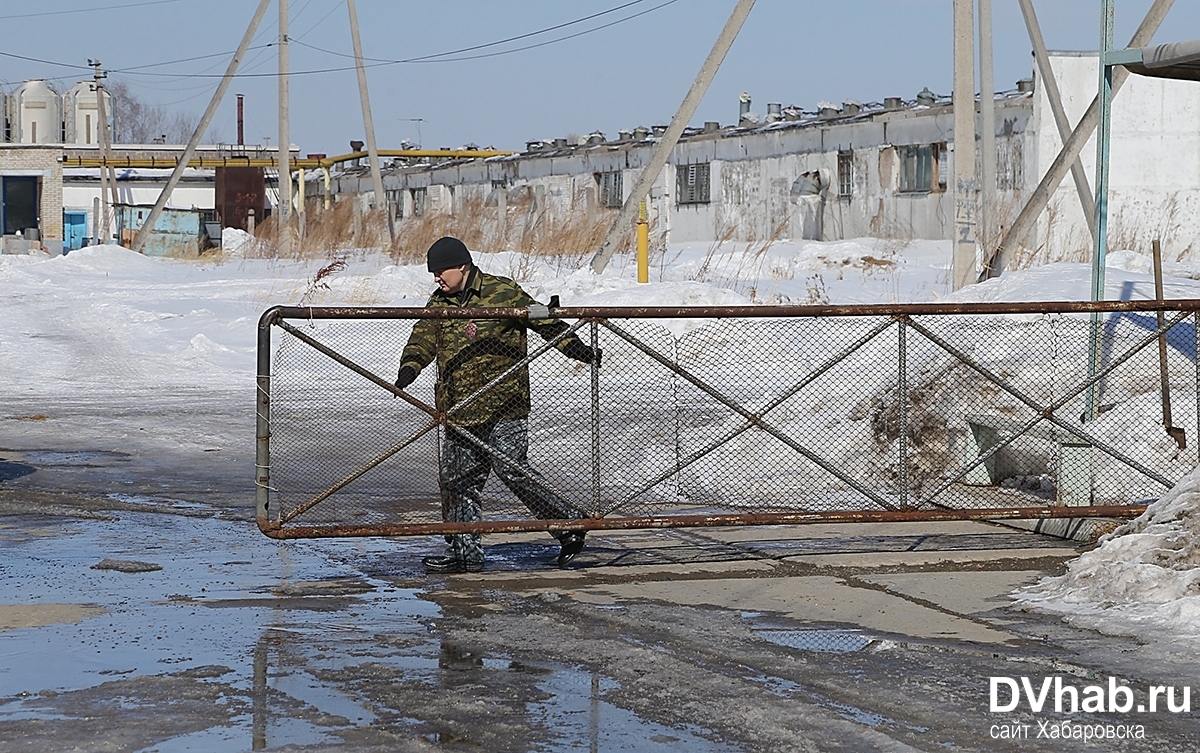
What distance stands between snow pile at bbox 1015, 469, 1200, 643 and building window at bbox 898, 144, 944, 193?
2665 centimetres

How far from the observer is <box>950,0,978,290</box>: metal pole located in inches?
595

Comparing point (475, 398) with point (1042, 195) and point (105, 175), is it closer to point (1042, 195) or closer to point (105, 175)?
point (1042, 195)

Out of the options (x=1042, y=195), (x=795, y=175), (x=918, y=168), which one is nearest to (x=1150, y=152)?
(x=918, y=168)

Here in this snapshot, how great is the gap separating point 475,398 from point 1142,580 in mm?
3173

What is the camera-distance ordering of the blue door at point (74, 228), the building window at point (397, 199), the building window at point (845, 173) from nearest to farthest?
the building window at point (845, 173), the building window at point (397, 199), the blue door at point (74, 228)

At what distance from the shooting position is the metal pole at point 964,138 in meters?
15.1

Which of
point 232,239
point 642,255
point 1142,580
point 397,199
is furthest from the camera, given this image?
point 397,199

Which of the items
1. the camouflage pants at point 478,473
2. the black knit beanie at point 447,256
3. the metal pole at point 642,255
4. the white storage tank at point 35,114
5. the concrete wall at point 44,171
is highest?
the white storage tank at point 35,114

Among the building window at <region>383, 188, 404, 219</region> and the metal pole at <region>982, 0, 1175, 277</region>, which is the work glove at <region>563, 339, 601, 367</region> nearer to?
the metal pole at <region>982, 0, 1175, 277</region>

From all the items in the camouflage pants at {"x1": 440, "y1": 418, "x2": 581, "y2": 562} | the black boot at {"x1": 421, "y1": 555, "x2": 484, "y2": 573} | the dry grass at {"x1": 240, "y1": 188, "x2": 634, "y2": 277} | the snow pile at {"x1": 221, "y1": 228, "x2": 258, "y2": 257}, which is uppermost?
the snow pile at {"x1": 221, "y1": 228, "x2": 258, "y2": 257}

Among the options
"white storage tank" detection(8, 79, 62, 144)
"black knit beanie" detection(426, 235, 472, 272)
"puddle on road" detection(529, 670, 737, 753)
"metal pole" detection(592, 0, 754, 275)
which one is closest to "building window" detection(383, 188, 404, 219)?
"white storage tank" detection(8, 79, 62, 144)

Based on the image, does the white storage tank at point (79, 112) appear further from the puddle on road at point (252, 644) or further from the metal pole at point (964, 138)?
the puddle on road at point (252, 644)

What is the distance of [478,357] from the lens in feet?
24.1

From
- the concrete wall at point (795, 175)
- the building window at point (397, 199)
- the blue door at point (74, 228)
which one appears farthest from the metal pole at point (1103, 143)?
the blue door at point (74, 228)
